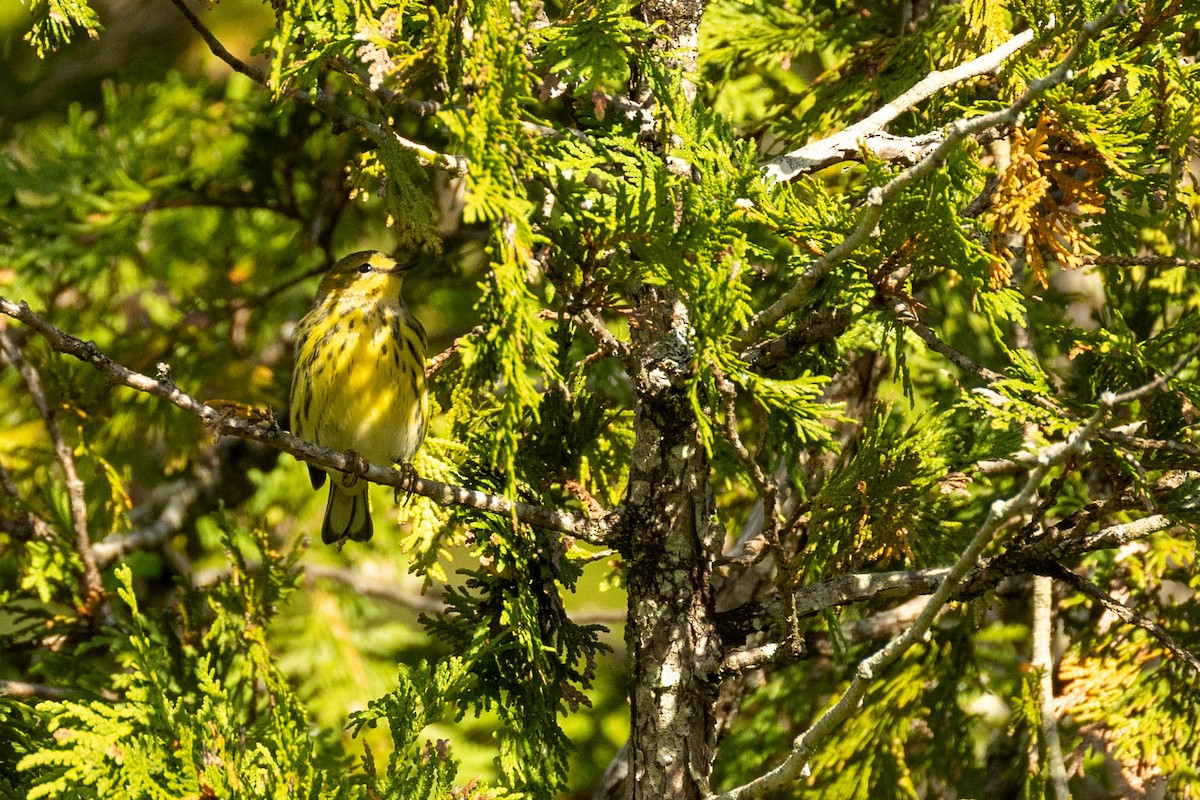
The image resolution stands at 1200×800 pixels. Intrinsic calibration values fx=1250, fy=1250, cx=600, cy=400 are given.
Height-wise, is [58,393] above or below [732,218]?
above

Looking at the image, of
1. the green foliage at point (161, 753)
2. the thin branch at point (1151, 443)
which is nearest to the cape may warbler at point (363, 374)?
the green foliage at point (161, 753)

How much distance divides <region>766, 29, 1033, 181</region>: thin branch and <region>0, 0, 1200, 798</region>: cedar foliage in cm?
4

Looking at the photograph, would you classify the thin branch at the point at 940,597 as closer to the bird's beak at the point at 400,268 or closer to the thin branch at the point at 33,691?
the thin branch at the point at 33,691

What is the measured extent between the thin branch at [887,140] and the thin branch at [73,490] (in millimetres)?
2138

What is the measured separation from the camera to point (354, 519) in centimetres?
390

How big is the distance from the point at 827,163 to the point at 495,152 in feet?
3.07

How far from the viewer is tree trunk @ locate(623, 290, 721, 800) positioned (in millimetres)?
2352

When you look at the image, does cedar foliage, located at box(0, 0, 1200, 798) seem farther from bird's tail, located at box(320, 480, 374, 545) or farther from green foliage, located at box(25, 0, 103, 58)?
bird's tail, located at box(320, 480, 374, 545)

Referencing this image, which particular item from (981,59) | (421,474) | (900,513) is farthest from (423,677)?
(981,59)

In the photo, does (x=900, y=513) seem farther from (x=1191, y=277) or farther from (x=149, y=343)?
(x=149, y=343)

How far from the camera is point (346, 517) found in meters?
3.90

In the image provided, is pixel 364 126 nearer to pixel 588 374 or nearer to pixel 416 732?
pixel 416 732

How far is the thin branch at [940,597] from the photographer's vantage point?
1.65m

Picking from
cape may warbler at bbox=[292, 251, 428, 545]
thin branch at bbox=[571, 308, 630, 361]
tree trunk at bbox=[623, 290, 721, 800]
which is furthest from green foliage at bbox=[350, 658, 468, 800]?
cape may warbler at bbox=[292, 251, 428, 545]
